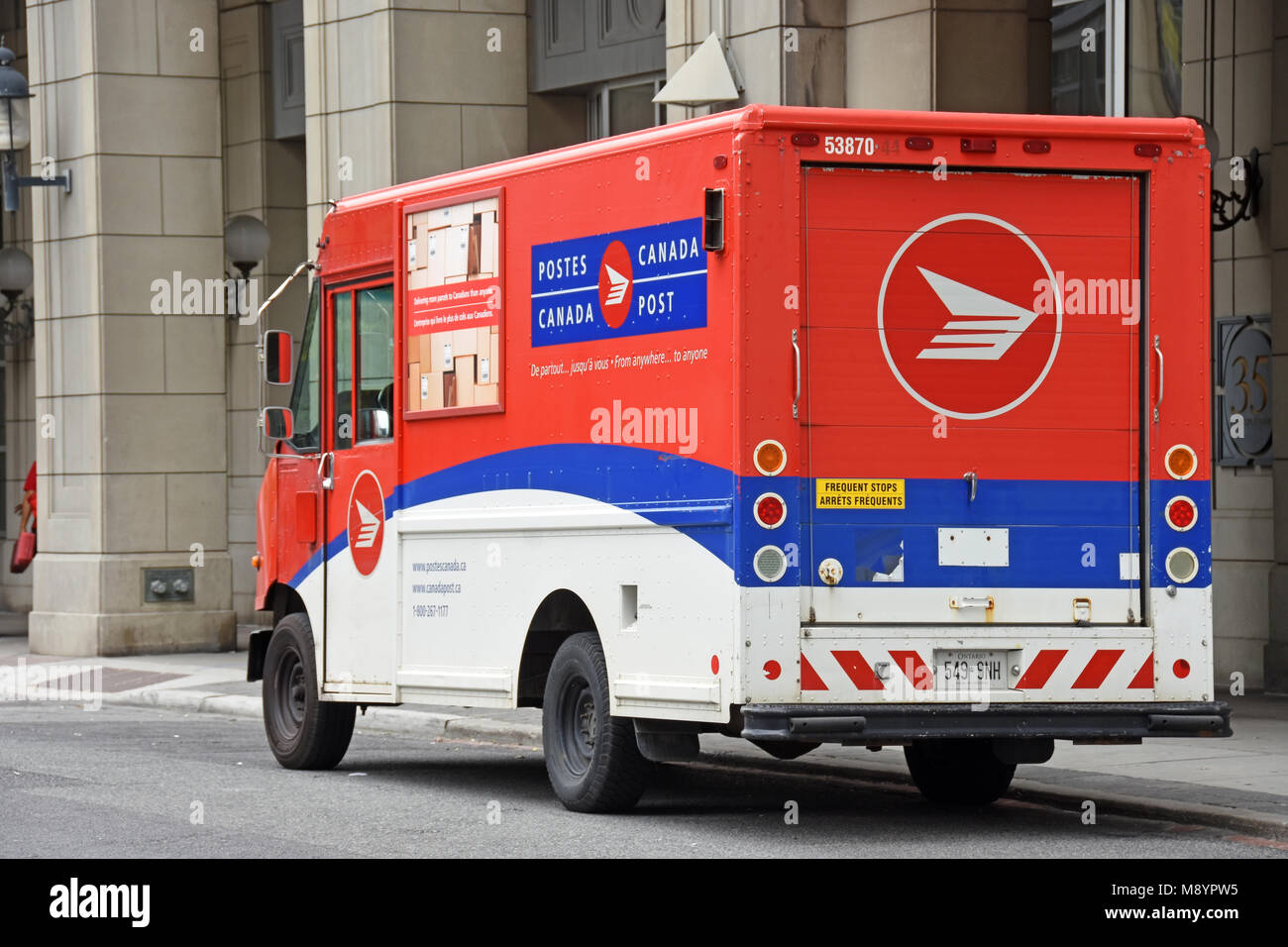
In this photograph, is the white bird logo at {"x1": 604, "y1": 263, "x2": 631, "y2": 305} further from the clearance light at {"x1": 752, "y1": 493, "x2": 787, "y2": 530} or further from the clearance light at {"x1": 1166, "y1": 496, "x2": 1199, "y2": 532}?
the clearance light at {"x1": 1166, "y1": 496, "x2": 1199, "y2": 532}

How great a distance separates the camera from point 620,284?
1088cm

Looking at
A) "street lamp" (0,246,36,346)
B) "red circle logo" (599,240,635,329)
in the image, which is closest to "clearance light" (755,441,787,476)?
"red circle logo" (599,240,635,329)

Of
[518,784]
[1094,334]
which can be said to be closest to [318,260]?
[518,784]

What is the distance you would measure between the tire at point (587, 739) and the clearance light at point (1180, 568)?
2684 millimetres

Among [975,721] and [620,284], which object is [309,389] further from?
[975,721]

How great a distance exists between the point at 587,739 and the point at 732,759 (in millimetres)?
2746

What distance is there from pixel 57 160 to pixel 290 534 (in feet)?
38.5

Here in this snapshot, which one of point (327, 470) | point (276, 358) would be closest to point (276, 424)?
point (276, 358)

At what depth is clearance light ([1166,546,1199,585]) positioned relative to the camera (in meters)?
10.5

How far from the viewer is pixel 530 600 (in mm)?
11617

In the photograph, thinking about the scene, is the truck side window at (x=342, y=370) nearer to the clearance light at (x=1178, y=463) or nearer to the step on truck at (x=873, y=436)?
the step on truck at (x=873, y=436)

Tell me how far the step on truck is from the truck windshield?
2.75 meters
